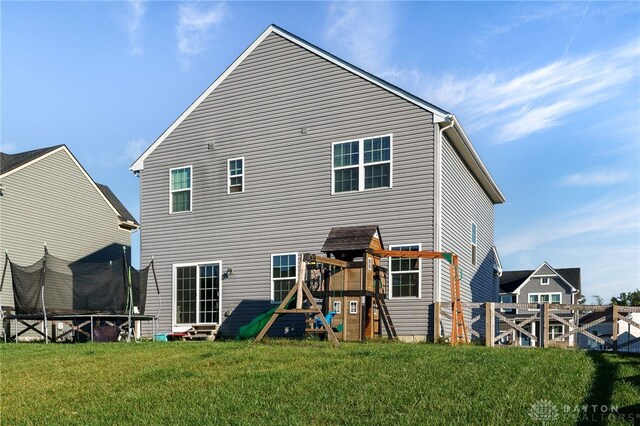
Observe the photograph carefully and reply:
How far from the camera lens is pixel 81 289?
2050 centimetres

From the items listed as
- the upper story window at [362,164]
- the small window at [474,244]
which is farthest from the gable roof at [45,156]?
the small window at [474,244]

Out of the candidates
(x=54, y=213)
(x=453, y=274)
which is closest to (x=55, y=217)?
(x=54, y=213)

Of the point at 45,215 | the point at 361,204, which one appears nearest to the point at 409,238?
the point at 361,204

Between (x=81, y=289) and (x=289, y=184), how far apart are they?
24.7 feet

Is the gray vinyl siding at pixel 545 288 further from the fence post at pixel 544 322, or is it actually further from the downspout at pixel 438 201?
the fence post at pixel 544 322

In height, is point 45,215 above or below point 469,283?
above

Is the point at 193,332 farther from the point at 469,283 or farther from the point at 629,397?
the point at 629,397

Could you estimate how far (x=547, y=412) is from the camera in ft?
21.2

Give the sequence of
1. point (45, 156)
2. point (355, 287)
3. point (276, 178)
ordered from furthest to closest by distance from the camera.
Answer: point (45, 156), point (276, 178), point (355, 287)

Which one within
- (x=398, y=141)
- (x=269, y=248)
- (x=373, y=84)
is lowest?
(x=269, y=248)

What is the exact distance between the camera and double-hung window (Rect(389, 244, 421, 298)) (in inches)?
663

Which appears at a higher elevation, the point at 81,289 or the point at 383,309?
the point at 81,289

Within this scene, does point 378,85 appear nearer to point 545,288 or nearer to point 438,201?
point 438,201

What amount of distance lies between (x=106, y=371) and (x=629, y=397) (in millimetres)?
7579
